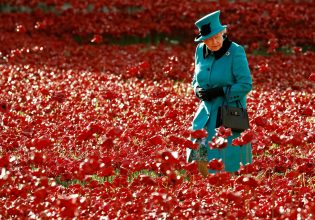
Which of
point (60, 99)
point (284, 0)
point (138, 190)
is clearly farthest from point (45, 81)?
point (284, 0)

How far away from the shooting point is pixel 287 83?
1197cm

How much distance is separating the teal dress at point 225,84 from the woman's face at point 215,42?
7 centimetres

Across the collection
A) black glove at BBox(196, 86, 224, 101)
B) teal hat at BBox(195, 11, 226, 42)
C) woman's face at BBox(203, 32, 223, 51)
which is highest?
teal hat at BBox(195, 11, 226, 42)

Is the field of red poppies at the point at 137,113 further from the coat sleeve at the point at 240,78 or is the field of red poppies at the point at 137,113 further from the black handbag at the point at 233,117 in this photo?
the coat sleeve at the point at 240,78

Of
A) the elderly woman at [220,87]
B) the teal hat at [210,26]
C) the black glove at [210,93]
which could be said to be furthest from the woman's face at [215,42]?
the black glove at [210,93]

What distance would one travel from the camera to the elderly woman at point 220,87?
20.9 ft

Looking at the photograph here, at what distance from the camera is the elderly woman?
250 inches

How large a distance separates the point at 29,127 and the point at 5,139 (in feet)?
0.85

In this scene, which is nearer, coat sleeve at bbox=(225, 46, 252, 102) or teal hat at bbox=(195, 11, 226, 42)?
teal hat at bbox=(195, 11, 226, 42)

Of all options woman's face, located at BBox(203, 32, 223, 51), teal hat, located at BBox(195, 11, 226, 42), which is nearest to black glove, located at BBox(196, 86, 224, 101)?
woman's face, located at BBox(203, 32, 223, 51)

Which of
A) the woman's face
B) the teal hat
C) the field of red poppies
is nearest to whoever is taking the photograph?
the field of red poppies

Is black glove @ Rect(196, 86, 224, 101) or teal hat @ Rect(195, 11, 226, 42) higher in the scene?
teal hat @ Rect(195, 11, 226, 42)

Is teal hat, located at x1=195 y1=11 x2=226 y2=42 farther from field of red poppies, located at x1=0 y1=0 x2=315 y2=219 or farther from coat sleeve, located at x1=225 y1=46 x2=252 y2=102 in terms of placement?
field of red poppies, located at x1=0 y1=0 x2=315 y2=219

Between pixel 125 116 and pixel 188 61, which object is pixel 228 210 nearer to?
pixel 125 116
